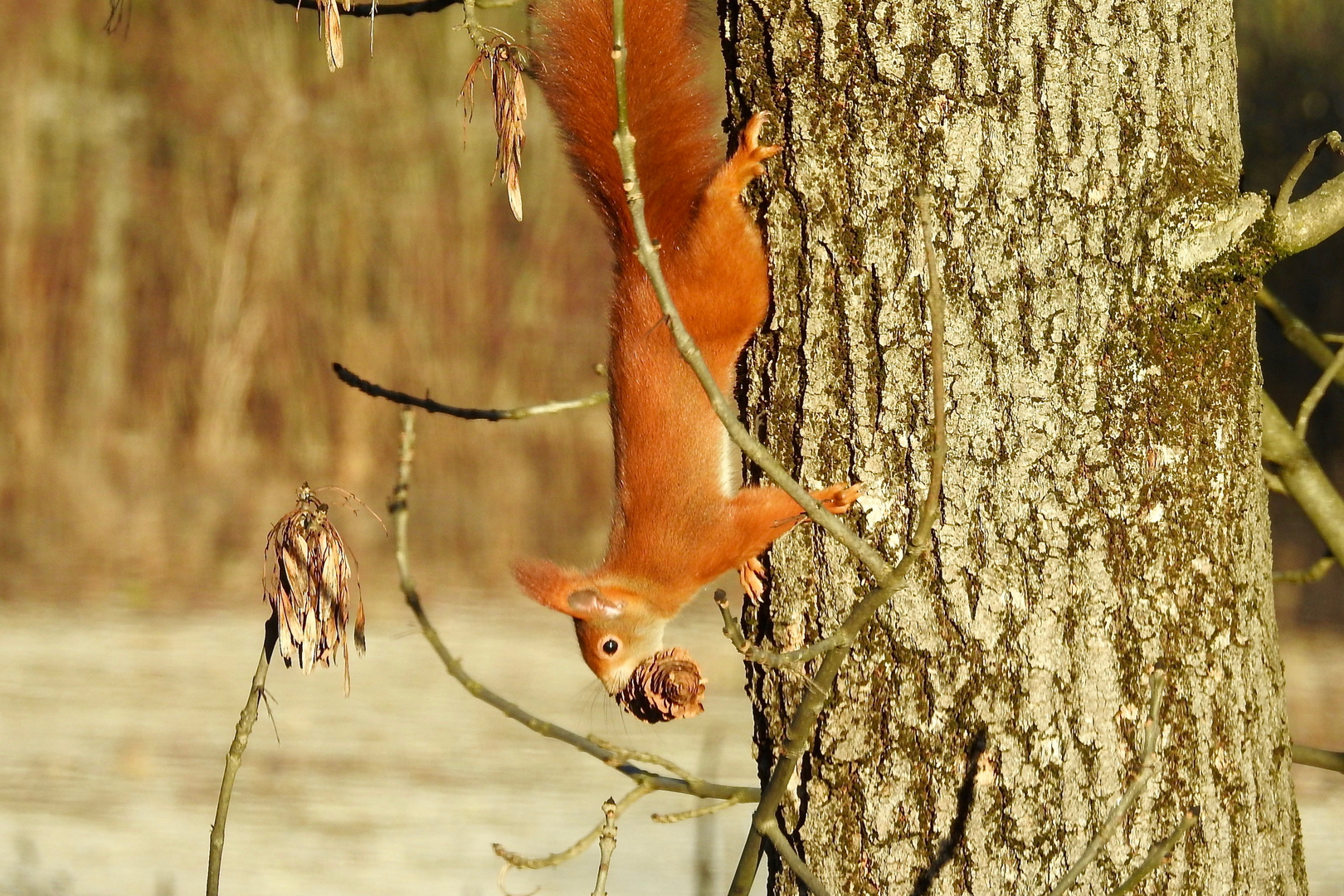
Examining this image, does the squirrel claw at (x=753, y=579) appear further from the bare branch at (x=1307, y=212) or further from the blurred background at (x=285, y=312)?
the blurred background at (x=285, y=312)

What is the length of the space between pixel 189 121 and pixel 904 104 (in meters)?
7.42

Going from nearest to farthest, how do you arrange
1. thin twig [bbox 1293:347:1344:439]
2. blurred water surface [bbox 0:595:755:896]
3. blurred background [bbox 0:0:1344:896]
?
thin twig [bbox 1293:347:1344:439] < blurred water surface [bbox 0:595:755:896] < blurred background [bbox 0:0:1344:896]

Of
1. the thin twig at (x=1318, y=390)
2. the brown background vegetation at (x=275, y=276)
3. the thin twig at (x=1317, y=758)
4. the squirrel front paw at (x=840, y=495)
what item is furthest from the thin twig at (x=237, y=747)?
the brown background vegetation at (x=275, y=276)

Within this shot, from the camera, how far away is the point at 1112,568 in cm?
158

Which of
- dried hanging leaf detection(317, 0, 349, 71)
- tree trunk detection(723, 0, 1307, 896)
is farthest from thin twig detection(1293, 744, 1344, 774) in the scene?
dried hanging leaf detection(317, 0, 349, 71)

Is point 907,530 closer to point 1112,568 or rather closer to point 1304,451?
point 1112,568

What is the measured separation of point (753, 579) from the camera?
1998mm

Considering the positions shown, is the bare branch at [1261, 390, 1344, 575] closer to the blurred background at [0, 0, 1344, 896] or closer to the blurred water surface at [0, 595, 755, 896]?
the blurred water surface at [0, 595, 755, 896]

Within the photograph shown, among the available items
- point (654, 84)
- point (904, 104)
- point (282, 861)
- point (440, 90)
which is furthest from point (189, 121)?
point (904, 104)

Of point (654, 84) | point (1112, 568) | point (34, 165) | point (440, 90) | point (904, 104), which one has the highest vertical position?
point (440, 90)

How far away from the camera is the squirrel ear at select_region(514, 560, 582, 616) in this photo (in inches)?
90.2

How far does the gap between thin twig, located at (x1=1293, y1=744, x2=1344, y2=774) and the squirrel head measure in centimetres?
97

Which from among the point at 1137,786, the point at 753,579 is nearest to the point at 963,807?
the point at 1137,786

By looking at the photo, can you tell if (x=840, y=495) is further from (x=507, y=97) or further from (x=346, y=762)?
(x=346, y=762)
